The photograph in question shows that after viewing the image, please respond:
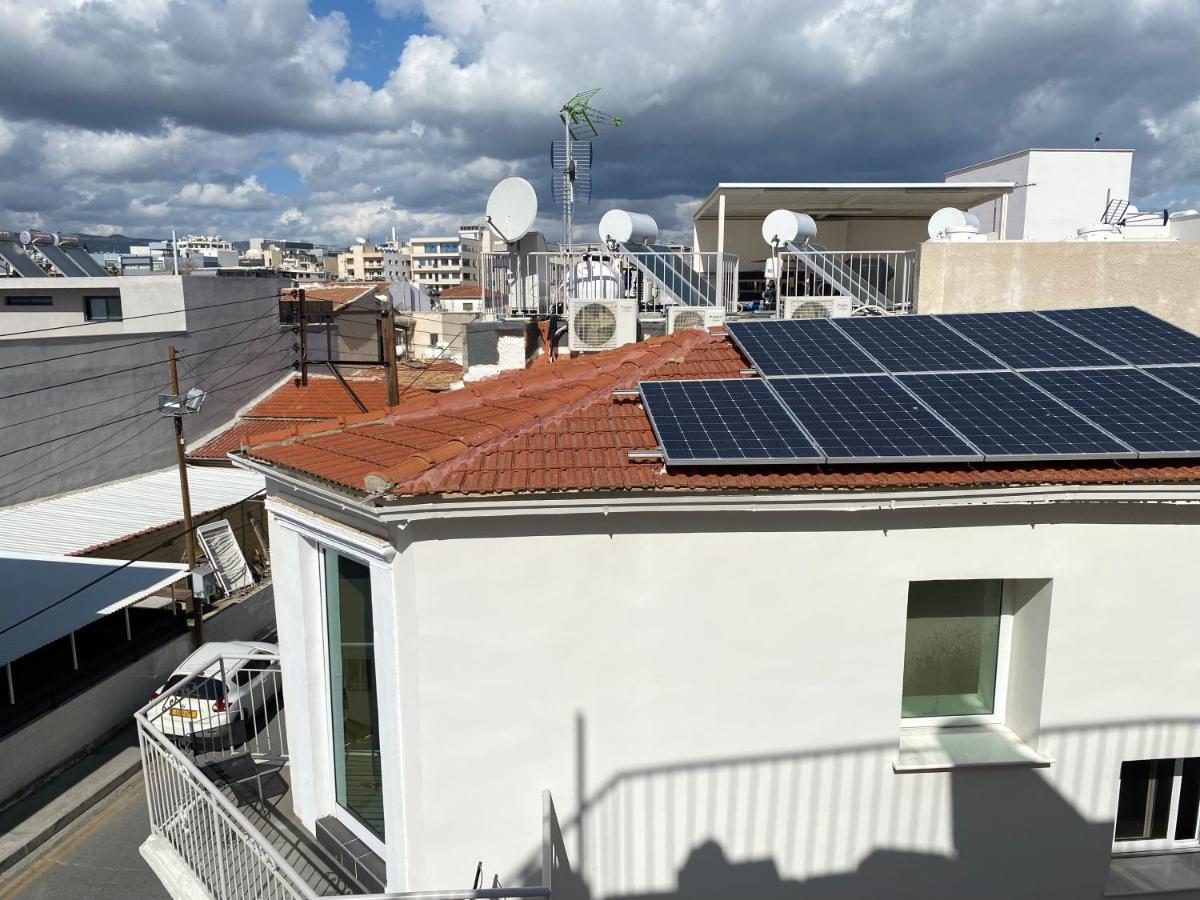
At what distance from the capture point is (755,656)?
5.67 meters

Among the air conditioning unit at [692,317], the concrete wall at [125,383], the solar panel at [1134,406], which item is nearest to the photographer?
the solar panel at [1134,406]

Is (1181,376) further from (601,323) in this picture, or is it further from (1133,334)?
(601,323)

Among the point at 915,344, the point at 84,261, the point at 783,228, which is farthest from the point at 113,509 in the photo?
the point at 915,344

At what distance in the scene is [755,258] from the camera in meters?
23.3

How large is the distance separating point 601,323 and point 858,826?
8.00 metres

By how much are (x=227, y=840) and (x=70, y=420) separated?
2007 cm

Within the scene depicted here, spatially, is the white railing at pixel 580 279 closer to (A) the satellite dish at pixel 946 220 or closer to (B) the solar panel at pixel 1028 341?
(A) the satellite dish at pixel 946 220

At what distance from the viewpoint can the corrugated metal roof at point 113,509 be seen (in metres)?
18.5

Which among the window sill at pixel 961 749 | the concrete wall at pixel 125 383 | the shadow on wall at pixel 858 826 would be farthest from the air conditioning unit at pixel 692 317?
the concrete wall at pixel 125 383

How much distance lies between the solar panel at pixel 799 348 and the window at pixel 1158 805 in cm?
405

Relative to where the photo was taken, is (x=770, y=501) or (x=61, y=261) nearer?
(x=770, y=501)

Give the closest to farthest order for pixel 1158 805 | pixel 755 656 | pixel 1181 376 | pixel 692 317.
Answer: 1. pixel 755 656
2. pixel 1158 805
3. pixel 1181 376
4. pixel 692 317

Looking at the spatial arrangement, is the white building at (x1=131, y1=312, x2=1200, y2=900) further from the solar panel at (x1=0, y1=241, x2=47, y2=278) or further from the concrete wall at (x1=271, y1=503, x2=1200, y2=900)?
the solar panel at (x1=0, y1=241, x2=47, y2=278)

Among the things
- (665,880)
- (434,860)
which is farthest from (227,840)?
(665,880)
